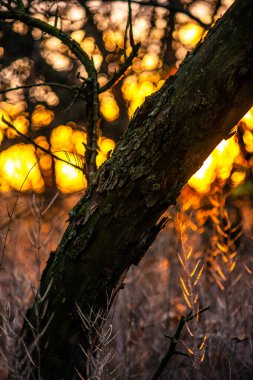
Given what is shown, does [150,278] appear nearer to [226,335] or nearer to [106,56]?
[226,335]

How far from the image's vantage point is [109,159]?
193 cm

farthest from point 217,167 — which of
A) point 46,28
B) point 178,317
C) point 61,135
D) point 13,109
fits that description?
point 46,28

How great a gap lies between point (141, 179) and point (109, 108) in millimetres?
6476

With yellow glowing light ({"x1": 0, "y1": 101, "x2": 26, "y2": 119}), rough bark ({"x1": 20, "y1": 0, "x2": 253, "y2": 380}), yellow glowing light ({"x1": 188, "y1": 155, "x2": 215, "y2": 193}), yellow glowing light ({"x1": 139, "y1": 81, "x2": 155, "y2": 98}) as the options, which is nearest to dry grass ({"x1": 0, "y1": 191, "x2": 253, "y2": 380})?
rough bark ({"x1": 20, "y1": 0, "x2": 253, "y2": 380})

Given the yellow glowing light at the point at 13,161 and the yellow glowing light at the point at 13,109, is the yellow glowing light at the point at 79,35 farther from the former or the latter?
the yellow glowing light at the point at 13,161

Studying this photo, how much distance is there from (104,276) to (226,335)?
1584 mm

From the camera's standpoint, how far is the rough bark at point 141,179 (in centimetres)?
165

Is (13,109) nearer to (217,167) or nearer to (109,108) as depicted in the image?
(109,108)

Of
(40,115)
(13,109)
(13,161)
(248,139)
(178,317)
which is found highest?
(40,115)

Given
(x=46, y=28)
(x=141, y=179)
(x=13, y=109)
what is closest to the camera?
(x=141, y=179)

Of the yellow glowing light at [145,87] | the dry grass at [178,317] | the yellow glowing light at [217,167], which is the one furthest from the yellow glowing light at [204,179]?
the yellow glowing light at [145,87]

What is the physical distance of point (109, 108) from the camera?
805 centimetres

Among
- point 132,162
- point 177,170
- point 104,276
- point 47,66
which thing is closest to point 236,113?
point 177,170

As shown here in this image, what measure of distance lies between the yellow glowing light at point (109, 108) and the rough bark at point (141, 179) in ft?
19.0
